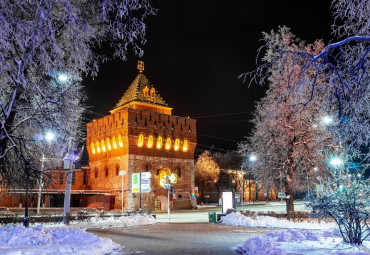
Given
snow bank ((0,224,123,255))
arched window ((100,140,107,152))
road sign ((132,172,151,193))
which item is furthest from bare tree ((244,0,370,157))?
arched window ((100,140,107,152))

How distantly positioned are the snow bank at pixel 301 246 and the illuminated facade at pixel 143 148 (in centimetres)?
3495

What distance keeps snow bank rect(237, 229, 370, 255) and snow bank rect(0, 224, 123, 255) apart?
4.62 metres

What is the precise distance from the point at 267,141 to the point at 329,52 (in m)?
16.7

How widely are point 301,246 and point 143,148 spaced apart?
40.2 metres

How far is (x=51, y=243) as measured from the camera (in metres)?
10.6

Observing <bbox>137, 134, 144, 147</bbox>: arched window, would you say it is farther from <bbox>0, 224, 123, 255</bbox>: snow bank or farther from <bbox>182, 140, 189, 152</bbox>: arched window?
<bbox>0, 224, 123, 255</bbox>: snow bank

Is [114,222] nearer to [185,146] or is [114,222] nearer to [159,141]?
[159,141]

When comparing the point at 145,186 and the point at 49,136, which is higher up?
the point at 49,136

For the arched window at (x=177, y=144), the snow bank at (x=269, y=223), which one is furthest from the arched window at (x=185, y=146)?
the snow bank at (x=269, y=223)

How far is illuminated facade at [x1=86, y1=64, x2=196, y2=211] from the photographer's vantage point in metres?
47.4

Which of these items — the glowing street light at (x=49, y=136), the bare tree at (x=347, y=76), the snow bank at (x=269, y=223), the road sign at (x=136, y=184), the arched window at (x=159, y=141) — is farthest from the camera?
the arched window at (x=159, y=141)

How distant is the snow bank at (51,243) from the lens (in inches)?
365

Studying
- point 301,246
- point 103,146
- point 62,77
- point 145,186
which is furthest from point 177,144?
point 301,246

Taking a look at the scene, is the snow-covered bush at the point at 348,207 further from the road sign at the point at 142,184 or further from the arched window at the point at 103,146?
the arched window at the point at 103,146
